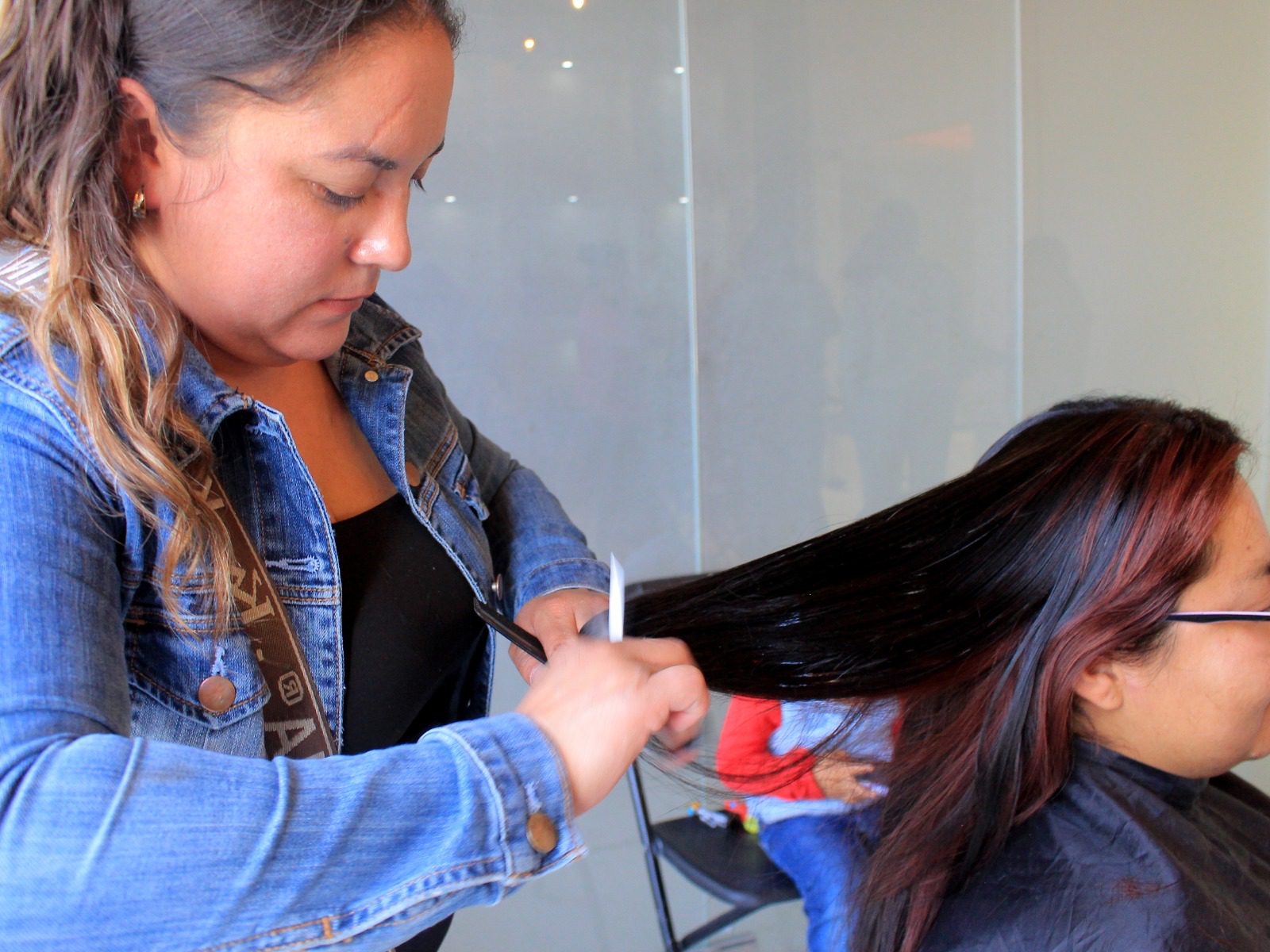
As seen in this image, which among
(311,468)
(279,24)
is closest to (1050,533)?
(311,468)

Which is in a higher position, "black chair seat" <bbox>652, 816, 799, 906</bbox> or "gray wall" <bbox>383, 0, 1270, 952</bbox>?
"gray wall" <bbox>383, 0, 1270, 952</bbox>

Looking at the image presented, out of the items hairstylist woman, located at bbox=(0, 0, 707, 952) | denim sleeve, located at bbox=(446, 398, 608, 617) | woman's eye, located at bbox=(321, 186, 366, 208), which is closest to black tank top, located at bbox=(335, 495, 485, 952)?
hairstylist woman, located at bbox=(0, 0, 707, 952)

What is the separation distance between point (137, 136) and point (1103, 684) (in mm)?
1055

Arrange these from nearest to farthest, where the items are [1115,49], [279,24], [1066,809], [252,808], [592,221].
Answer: [252,808]
[279,24]
[1066,809]
[592,221]
[1115,49]

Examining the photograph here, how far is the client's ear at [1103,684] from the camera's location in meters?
1.10

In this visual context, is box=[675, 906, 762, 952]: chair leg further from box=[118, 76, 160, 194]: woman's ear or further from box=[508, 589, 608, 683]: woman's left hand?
box=[118, 76, 160, 194]: woman's ear

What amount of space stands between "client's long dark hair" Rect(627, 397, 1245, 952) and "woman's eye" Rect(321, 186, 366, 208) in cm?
49

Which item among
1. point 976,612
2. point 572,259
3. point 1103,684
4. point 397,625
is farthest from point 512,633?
point 572,259

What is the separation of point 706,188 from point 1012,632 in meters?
1.87

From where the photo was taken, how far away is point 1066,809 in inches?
44.6

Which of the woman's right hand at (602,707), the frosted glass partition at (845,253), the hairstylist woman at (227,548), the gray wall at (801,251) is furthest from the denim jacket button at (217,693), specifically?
the frosted glass partition at (845,253)

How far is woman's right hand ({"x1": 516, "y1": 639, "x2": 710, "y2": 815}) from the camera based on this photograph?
68 cm

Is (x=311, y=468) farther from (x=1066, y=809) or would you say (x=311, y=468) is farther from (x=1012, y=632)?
(x=1066, y=809)

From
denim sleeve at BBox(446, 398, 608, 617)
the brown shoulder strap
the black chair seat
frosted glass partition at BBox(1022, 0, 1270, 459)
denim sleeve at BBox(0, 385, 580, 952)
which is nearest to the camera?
denim sleeve at BBox(0, 385, 580, 952)
